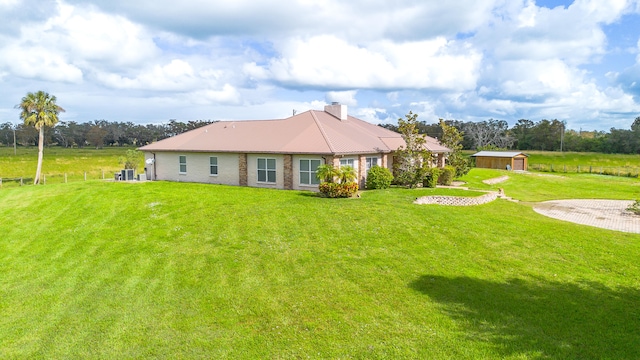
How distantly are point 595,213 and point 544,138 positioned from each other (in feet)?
279

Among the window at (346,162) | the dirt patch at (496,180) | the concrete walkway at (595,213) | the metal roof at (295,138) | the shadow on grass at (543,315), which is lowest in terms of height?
the shadow on grass at (543,315)

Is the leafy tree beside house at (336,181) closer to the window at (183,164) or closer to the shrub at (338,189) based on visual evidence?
the shrub at (338,189)

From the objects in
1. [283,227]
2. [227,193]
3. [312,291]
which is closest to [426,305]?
[312,291]

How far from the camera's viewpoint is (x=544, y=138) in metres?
95.4

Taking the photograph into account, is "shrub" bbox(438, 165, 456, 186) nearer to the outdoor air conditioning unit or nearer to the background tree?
the background tree

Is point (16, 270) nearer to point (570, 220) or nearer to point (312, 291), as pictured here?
point (312, 291)

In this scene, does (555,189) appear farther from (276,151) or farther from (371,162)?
→ (276,151)

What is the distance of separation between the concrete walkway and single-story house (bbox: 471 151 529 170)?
84.2ft

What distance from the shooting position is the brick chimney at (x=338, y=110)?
3256 centimetres

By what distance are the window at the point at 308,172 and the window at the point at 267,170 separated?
2043 mm

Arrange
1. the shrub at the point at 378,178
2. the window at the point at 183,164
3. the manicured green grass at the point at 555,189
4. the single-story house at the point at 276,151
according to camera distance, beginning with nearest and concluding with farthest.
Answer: the single-story house at the point at 276,151, the shrub at the point at 378,178, the manicured green grass at the point at 555,189, the window at the point at 183,164

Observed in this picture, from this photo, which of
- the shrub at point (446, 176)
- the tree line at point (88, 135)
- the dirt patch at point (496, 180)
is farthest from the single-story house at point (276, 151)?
the tree line at point (88, 135)

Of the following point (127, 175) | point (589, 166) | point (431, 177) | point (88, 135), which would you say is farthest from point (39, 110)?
point (88, 135)

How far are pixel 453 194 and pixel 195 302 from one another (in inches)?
646
